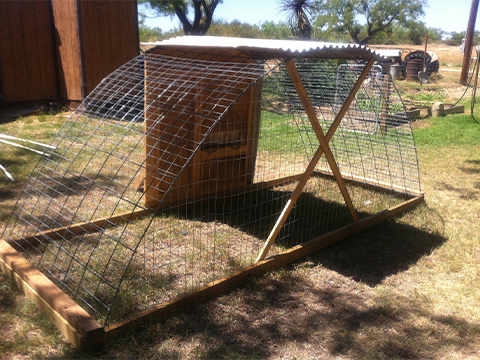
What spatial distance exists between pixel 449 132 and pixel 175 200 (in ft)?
23.8

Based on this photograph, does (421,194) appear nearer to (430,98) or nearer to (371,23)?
(430,98)

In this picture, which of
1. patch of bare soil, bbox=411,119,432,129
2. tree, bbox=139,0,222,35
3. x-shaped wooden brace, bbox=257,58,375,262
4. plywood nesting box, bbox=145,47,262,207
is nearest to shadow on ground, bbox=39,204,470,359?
x-shaped wooden brace, bbox=257,58,375,262

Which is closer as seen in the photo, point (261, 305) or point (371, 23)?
point (261, 305)

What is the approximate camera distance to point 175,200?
18.9 ft

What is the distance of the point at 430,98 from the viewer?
14625 millimetres

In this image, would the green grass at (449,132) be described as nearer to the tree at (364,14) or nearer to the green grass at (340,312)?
the green grass at (340,312)

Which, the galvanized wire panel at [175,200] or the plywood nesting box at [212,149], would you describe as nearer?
the galvanized wire panel at [175,200]

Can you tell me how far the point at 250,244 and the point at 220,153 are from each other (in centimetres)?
152

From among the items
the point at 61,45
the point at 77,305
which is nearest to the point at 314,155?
the point at 77,305

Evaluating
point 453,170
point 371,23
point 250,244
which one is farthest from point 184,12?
point 371,23

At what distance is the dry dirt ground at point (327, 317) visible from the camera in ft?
10.2

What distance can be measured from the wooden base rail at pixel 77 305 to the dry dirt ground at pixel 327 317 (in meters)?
0.07

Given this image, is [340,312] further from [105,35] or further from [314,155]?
[105,35]

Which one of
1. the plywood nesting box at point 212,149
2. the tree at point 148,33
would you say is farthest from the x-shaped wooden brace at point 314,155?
the tree at point 148,33
